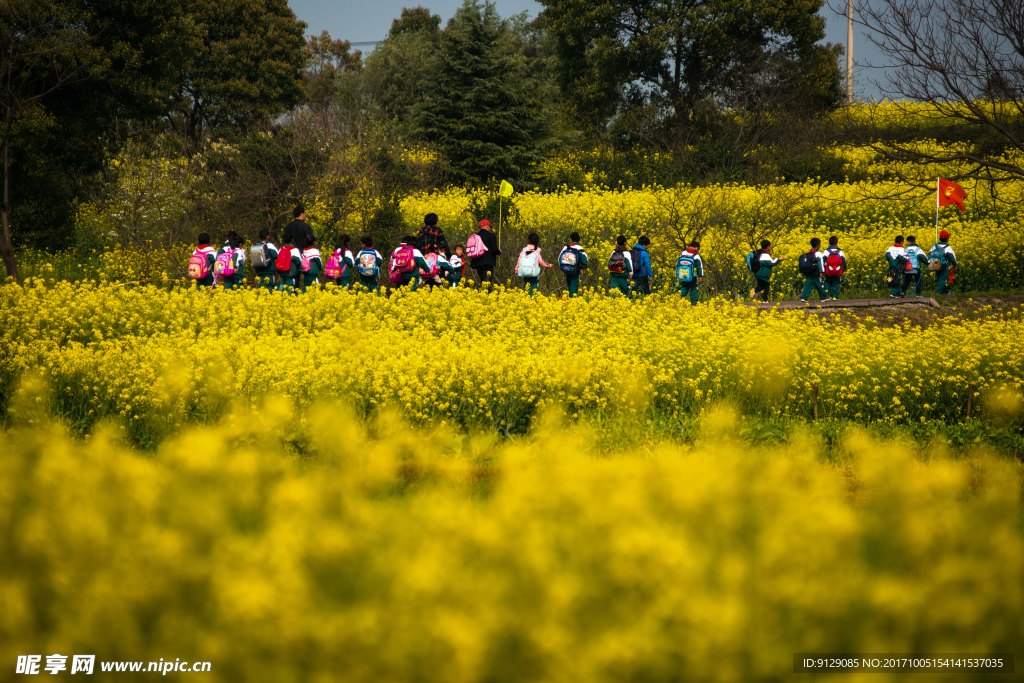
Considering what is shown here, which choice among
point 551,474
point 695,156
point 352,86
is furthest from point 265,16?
point 551,474

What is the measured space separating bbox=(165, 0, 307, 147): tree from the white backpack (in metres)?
28.0

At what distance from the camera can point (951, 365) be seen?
8.30 metres

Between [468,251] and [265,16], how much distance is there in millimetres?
30067

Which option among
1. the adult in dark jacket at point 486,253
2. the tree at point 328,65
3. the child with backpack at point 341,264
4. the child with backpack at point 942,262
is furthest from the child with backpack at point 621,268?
the tree at point 328,65

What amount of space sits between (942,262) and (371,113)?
24.2m

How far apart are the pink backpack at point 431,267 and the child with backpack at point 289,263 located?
235 centimetres

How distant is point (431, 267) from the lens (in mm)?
13438

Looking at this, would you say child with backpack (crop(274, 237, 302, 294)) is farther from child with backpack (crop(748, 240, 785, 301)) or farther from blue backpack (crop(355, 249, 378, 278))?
child with backpack (crop(748, 240, 785, 301))

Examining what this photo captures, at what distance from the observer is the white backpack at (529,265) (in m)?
13.0

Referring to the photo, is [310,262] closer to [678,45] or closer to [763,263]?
[763,263]

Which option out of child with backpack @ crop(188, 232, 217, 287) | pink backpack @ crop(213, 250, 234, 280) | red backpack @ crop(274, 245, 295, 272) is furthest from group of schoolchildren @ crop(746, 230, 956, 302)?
child with backpack @ crop(188, 232, 217, 287)

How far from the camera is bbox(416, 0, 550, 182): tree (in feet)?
90.4

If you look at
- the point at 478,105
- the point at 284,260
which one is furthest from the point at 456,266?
the point at 478,105

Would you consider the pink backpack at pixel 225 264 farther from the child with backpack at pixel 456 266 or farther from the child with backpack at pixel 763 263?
the child with backpack at pixel 763 263
